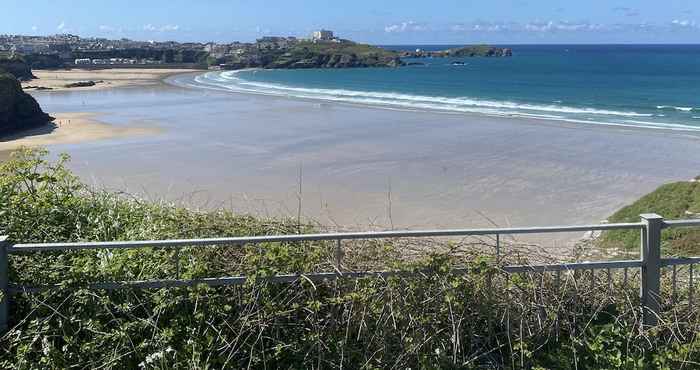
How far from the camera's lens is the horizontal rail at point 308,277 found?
4.72 metres

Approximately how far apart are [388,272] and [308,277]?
0.58 m

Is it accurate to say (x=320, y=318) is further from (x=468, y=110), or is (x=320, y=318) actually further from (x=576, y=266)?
(x=468, y=110)

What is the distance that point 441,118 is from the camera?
42031 millimetres

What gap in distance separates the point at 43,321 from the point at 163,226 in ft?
4.34

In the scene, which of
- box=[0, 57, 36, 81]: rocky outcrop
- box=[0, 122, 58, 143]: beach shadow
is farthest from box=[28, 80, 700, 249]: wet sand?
box=[0, 57, 36, 81]: rocky outcrop

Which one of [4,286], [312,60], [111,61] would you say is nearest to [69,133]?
[4,286]

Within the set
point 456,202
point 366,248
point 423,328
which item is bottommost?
point 456,202

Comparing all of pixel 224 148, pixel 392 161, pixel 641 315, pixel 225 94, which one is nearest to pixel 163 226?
pixel 641 315

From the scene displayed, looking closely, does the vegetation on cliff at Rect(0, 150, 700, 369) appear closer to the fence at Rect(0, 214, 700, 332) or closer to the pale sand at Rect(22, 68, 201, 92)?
the fence at Rect(0, 214, 700, 332)

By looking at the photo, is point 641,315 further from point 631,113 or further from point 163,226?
point 631,113

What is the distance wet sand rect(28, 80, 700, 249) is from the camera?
18.3 m

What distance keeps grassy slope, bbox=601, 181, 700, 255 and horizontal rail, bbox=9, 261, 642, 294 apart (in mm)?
6741

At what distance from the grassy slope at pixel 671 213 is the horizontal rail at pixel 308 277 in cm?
674

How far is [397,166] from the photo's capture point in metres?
25.3
